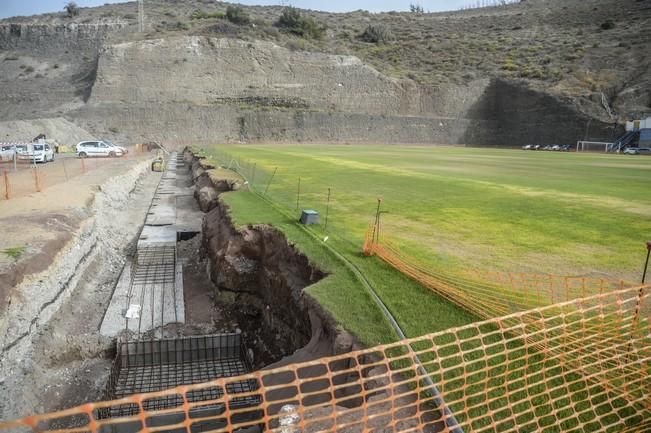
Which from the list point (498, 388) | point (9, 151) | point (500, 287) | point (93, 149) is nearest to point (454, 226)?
point (500, 287)

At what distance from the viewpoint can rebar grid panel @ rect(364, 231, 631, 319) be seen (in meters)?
6.37

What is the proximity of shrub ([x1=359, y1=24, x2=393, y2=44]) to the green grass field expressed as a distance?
69.3 meters

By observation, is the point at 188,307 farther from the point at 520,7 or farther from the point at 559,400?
the point at 520,7

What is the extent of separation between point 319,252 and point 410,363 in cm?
412

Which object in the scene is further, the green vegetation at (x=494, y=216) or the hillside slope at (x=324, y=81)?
the hillside slope at (x=324, y=81)

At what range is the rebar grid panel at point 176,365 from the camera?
811cm

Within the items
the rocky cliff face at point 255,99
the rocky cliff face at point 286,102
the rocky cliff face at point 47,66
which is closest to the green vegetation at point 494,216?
the rocky cliff face at point 286,102

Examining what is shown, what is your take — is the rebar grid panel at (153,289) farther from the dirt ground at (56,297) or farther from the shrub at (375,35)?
the shrub at (375,35)

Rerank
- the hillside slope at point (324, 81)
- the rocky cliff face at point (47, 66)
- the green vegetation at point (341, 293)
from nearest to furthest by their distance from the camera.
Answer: the green vegetation at point (341, 293) < the hillside slope at point (324, 81) < the rocky cliff face at point (47, 66)

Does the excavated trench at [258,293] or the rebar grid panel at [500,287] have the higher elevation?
the rebar grid panel at [500,287]

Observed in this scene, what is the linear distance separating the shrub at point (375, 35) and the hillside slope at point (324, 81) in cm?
229

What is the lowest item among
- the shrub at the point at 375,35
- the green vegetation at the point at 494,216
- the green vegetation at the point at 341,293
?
the green vegetation at the point at 341,293

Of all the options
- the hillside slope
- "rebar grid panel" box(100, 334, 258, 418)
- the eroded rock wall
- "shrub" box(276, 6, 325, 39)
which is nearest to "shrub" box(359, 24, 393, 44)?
the hillside slope

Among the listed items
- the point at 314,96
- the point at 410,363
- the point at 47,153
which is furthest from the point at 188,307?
the point at 314,96
